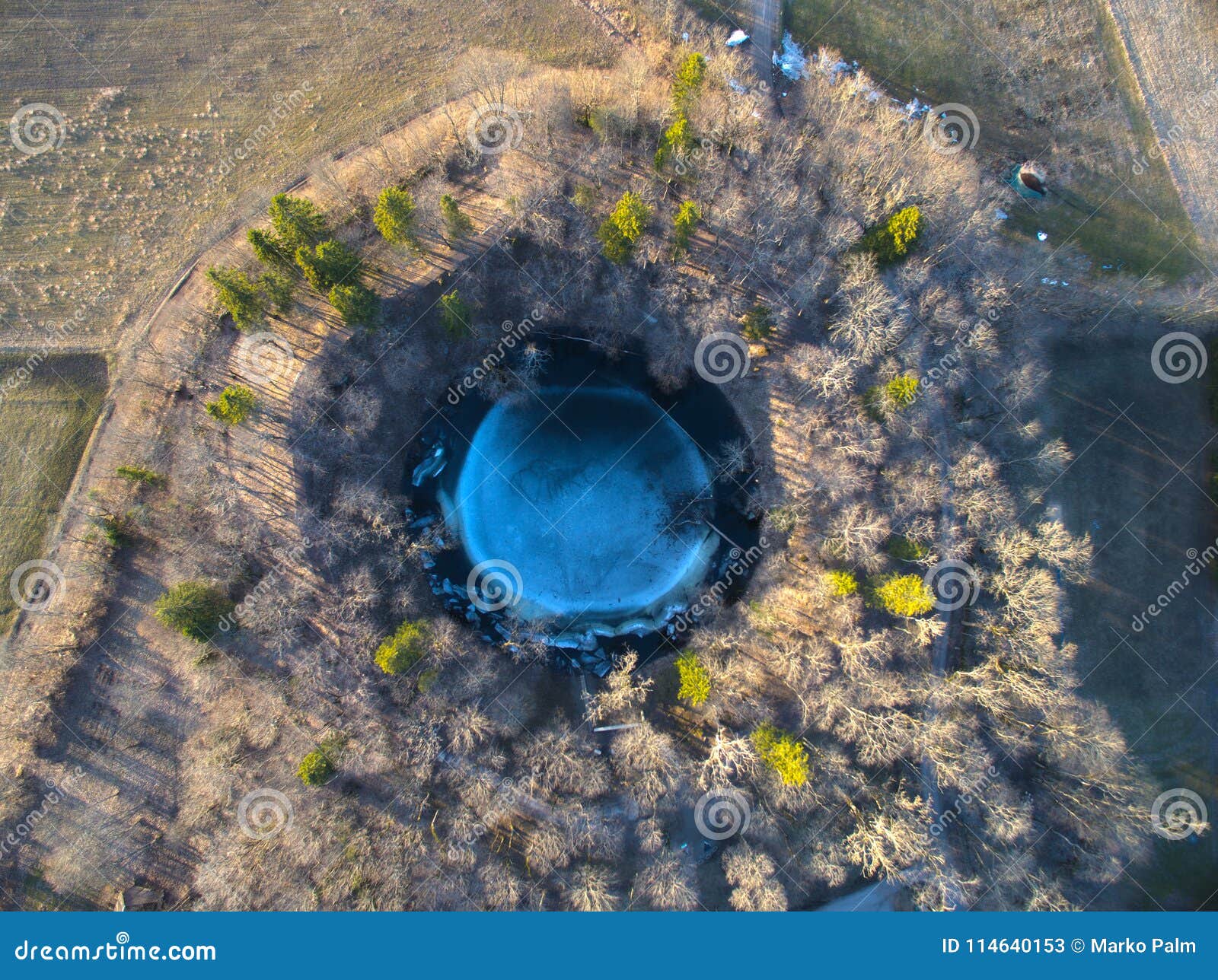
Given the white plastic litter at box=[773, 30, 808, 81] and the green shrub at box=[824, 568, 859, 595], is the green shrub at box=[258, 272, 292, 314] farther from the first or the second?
the green shrub at box=[824, 568, 859, 595]

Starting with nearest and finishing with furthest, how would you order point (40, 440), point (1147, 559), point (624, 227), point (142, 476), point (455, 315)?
point (624, 227)
point (455, 315)
point (142, 476)
point (40, 440)
point (1147, 559)

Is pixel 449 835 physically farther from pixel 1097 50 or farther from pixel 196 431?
pixel 1097 50

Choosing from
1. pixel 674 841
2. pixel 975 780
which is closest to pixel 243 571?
pixel 674 841

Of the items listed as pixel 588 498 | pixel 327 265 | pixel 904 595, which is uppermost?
pixel 904 595

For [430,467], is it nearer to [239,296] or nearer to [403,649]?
[403,649]

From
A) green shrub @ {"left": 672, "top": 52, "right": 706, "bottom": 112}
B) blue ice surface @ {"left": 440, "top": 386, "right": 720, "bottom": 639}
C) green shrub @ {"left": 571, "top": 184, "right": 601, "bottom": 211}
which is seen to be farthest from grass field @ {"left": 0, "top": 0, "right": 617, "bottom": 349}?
blue ice surface @ {"left": 440, "top": 386, "right": 720, "bottom": 639}

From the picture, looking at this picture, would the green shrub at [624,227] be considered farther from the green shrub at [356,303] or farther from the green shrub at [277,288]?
the green shrub at [277,288]

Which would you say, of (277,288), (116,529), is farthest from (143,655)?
(277,288)
